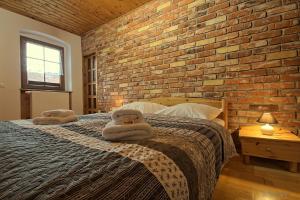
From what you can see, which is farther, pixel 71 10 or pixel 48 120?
pixel 71 10

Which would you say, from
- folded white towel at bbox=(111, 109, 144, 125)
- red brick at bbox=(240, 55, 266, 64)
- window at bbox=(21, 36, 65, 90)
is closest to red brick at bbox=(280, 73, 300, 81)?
red brick at bbox=(240, 55, 266, 64)

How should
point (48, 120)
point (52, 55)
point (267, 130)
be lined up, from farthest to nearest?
point (52, 55) < point (267, 130) < point (48, 120)

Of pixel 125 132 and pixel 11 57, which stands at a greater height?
pixel 11 57

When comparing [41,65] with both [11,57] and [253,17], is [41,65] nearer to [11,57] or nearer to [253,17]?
[11,57]

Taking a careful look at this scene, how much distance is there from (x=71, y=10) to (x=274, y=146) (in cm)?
356

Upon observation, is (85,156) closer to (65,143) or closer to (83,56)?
(65,143)

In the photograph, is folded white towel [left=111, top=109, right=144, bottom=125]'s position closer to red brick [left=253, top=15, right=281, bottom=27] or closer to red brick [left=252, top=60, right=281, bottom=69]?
red brick [left=252, top=60, right=281, bottom=69]

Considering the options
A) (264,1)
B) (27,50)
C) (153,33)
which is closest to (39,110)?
(27,50)

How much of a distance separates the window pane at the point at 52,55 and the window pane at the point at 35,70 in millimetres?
178

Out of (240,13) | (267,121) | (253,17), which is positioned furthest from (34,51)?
(267,121)

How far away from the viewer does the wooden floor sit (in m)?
1.38

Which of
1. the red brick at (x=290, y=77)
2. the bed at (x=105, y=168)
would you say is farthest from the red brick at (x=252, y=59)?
the bed at (x=105, y=168)

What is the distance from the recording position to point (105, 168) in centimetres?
60

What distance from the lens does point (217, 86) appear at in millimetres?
2340
